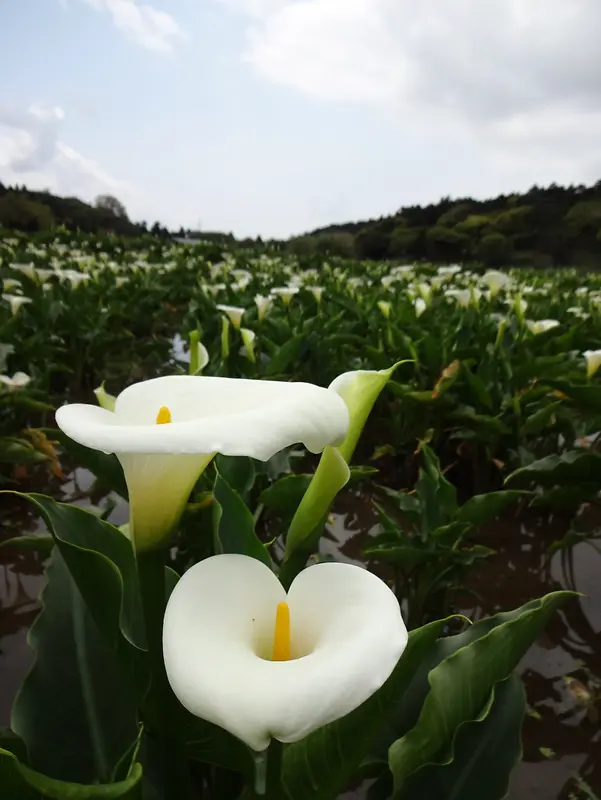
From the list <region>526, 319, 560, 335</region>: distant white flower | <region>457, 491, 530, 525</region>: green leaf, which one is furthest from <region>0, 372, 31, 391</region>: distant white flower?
<region>526, 319, 560, 335</region>: distant white flower

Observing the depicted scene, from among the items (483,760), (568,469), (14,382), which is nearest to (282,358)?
(14,382)

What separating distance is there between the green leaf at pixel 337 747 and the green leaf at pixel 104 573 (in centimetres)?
19

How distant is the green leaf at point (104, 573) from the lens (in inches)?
27.7

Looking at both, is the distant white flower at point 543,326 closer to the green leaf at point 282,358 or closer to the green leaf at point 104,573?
the green leaf at point 282,358

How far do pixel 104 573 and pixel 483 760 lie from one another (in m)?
0.51

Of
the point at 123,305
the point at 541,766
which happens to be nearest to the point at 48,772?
the point at 541,766

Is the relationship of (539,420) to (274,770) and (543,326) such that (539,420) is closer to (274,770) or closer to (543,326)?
(543,326)

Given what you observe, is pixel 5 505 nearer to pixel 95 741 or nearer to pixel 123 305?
pixel 95 741

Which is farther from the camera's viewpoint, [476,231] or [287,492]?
[476,231]

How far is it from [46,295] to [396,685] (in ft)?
13.6

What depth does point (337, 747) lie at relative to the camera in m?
0.74

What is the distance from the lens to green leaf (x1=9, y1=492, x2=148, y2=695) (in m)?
0.70

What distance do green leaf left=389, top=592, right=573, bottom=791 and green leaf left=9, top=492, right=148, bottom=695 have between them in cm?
32

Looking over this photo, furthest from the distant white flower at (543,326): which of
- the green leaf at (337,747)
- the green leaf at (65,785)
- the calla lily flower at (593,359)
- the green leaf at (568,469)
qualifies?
the green leaf at (65,785)
